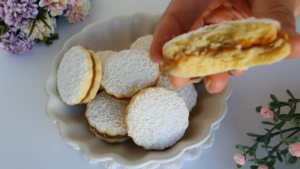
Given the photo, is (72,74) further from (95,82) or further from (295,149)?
(295,149)

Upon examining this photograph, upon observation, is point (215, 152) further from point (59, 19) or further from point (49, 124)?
point (59, 19)

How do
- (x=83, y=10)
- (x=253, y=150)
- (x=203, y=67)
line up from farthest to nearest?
(x=83, y=10) < (x=253, y=150) < (x=203, y=67)

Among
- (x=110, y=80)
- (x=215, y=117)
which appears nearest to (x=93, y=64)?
(x=110, y=80)

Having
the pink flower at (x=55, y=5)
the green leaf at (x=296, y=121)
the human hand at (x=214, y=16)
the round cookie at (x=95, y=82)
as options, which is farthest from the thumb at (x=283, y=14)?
the pink flower at (x=55, y=5)

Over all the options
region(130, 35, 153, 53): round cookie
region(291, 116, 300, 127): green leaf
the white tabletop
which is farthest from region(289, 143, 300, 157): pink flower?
region(130, 35, 153, 53): round cookie

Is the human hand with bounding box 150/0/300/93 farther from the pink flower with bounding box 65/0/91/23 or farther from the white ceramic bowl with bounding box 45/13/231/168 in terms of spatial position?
the pink flower with bounding box 65/0/91/23

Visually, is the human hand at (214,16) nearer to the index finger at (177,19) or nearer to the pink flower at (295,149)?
the index finger at (177,19)
